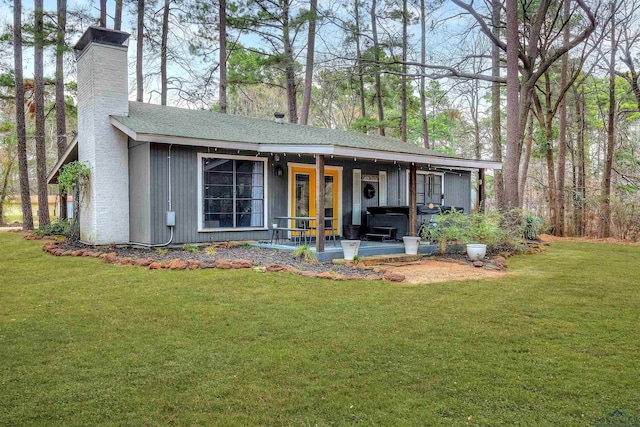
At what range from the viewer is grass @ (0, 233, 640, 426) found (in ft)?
8.34

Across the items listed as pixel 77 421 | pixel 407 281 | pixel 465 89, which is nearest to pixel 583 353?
pixel 407 281

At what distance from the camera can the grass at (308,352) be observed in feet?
8.34

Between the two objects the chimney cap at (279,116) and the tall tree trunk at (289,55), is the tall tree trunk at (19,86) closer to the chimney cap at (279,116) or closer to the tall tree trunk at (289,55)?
the chimney cap at (279,116)

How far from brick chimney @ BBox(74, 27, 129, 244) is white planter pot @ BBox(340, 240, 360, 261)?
4.80 metres

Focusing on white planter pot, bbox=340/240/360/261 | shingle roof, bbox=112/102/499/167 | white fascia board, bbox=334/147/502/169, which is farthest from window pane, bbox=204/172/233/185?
white planter pot, bbox=340/240/360/261

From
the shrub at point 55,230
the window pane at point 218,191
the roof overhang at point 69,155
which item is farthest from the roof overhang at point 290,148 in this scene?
the shrub at point 55,230

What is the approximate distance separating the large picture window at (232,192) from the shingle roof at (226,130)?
1.96 ft

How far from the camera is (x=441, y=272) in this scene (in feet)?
24.9

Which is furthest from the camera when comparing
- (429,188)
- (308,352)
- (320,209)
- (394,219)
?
(429,188)

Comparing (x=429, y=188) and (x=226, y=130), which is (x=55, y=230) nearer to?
(x=226, y=130)

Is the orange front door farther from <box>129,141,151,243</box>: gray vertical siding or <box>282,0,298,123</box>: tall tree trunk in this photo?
<box>282,0,298,123</box>: tall tree trunk

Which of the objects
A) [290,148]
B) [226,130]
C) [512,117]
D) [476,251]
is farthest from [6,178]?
[512,117]

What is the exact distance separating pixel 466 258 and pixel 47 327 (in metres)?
7.73

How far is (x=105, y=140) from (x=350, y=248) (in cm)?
562
